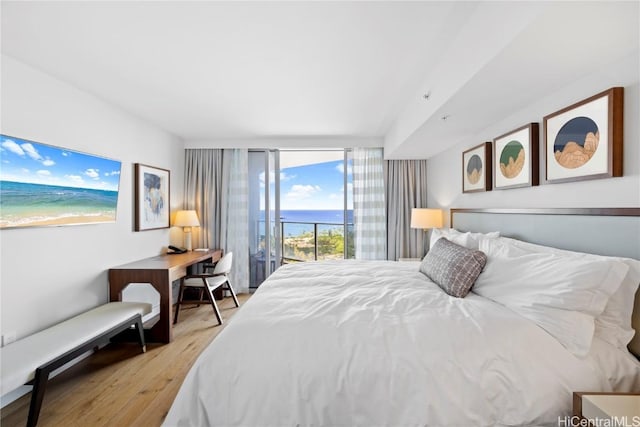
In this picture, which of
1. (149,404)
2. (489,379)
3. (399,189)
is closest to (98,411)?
(149,404)

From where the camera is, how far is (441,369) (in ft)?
3.93

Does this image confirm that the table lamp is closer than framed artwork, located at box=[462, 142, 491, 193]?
No

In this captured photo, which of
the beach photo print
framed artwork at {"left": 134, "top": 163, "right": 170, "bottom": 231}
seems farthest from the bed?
framed artwork at {"left": 134, "top": 163, "right": 170, "bottom": 231}

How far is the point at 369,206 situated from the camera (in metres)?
4.47

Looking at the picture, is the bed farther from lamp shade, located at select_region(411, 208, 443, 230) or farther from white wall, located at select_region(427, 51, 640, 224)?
lamp shade, located at select_region(411, 208, 443, 230)

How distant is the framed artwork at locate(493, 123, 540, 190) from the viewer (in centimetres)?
208

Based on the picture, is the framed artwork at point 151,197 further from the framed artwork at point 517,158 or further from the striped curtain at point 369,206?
the framed artwork at point 517,158

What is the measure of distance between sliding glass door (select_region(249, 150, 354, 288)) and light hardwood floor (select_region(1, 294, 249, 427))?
181 centimetres

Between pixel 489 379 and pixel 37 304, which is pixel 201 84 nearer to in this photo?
pixel 37 304

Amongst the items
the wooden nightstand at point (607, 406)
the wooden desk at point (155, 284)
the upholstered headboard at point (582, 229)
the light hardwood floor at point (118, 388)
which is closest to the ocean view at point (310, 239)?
the wooden desk at point (155, 284)

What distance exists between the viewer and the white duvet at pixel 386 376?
117 cm

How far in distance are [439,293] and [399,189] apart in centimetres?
276

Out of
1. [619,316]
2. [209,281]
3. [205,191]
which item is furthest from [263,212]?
[619,316]

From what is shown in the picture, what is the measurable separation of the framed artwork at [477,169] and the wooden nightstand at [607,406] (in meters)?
1.95
